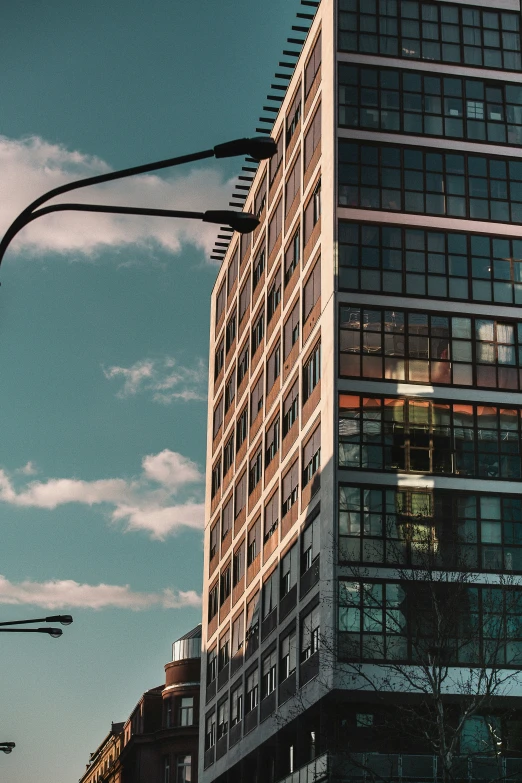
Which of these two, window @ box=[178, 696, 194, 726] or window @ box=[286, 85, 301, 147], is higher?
window @ box=[286, 85, 301, 147]

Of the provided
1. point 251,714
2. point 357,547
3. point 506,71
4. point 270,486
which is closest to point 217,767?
point 251,714

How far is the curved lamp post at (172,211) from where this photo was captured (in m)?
15.0

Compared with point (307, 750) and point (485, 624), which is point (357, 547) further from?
point (307, 750)

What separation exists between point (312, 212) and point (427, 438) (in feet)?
40.0

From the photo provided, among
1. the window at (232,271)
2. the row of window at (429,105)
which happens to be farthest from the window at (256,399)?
the row of window at (429,105)

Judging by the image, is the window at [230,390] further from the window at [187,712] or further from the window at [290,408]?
the window at [187,712]

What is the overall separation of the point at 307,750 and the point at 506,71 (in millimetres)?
29221

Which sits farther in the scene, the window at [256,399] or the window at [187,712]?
the window at [187,712]

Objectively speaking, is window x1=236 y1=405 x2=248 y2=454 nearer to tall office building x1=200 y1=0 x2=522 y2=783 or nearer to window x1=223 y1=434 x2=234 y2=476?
window x1=223 y1=434 x2=234 y2=476

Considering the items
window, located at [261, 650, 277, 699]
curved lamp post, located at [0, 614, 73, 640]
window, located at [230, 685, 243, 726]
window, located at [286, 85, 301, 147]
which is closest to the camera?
curved lamp post, located at [0, 614, 73, 640]

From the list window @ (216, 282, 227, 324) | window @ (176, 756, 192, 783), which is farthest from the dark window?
window @ (176, 756, 192, 783)

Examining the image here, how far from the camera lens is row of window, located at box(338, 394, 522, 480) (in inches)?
1967

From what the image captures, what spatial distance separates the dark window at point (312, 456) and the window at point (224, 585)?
60.9ft

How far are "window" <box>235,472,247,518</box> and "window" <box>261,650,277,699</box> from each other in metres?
11.4
